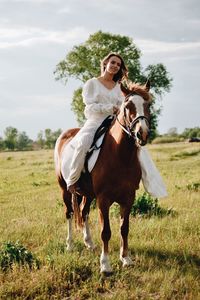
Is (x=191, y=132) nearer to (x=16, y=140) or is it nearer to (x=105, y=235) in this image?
(x=16, y=140)

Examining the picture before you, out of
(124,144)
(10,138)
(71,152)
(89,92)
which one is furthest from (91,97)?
(10,138)

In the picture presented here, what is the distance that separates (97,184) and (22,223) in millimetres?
4101

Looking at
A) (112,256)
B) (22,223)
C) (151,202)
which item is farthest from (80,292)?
(151,202)

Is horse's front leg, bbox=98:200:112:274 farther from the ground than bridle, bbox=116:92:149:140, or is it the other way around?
bridle, bbox=116:92:149:140

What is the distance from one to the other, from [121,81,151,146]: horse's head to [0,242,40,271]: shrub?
2650 mm

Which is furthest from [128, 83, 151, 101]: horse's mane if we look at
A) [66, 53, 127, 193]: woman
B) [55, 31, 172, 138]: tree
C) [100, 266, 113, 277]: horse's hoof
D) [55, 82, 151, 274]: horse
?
[55, 31, 172, 138]: tree

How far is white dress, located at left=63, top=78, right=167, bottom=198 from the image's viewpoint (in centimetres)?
710

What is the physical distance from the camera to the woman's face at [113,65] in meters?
7.17

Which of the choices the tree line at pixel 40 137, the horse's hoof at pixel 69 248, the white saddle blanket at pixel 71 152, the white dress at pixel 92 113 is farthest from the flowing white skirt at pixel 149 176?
the tree line at pixel 40 137

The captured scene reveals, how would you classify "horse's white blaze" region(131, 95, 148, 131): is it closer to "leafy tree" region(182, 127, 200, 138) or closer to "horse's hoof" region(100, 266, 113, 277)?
"horse's hoof" region(100, 266, 113, 277)

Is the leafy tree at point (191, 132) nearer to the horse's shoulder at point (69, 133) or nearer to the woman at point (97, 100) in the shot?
the horse's shoulder at point (69, 133)

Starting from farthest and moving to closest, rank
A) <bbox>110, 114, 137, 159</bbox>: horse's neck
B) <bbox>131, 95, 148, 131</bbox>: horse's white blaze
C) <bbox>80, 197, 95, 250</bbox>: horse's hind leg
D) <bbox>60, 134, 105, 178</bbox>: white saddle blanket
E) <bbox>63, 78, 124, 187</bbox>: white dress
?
<bbox>80, 197, 95, 250</bbox>: horse's hind leg, <bbox>63, 78, 124, 187</bbox>: white dress, <bbox>60, 134, 105, 178</bbox>: white saddle blanket, <bbox>110, 114, 137, 159</bbox>: horse's neck, <bbox>131, 95, 148, 131</bbox>: horse's white blaze

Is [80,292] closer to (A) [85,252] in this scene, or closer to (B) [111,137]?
(A) [85,252]

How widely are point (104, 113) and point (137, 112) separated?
1.63 metres
